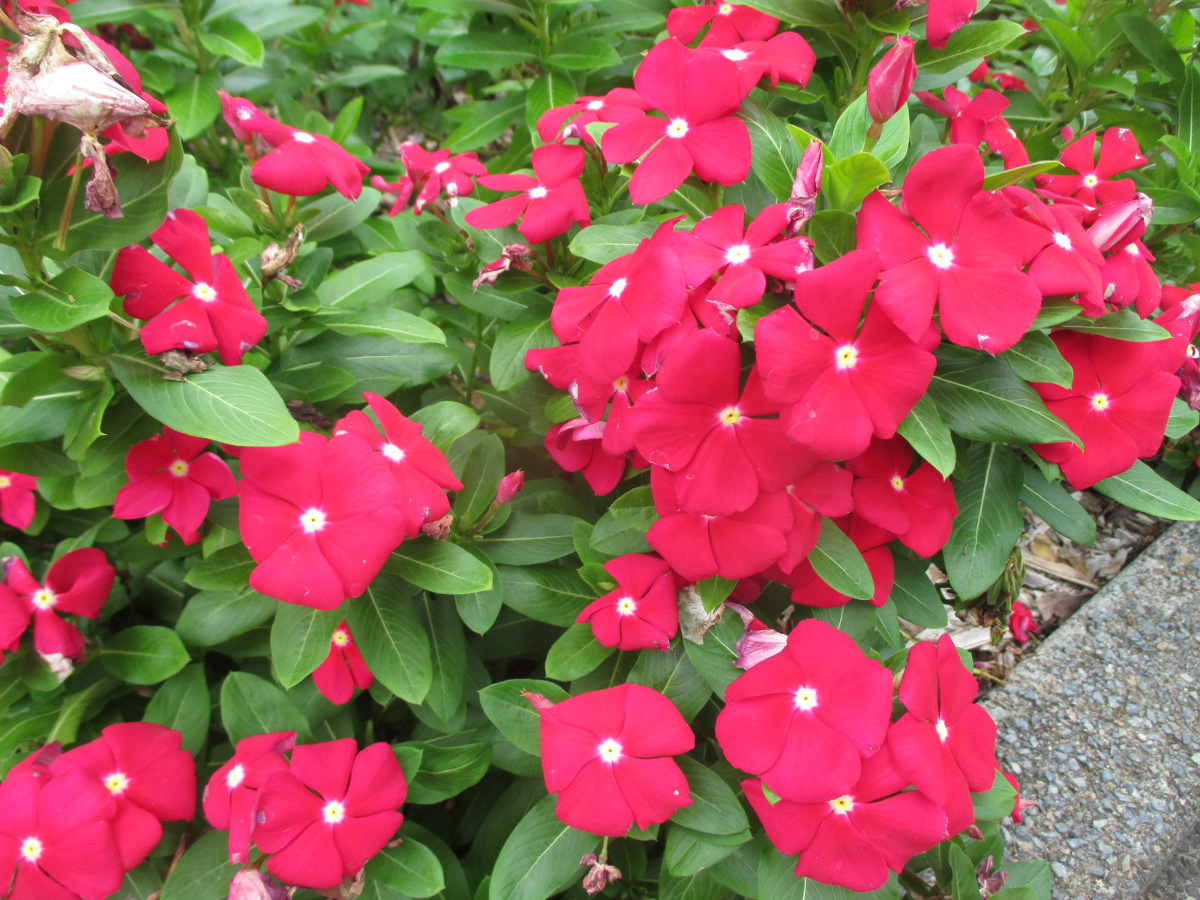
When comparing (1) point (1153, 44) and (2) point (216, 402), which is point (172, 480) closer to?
(2) point (216, 402)

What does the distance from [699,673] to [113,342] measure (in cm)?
115

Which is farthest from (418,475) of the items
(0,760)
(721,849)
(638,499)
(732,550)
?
(0,760)

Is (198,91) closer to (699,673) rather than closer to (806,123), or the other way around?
(806,123)

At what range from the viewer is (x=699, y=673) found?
1.38 metres

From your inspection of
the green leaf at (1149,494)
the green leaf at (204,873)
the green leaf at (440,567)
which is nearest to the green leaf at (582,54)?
the green leaf at (440,567)

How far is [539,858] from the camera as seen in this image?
1354 millimetres

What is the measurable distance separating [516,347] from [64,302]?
30.0 inches

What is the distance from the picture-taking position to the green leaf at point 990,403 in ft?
3.83

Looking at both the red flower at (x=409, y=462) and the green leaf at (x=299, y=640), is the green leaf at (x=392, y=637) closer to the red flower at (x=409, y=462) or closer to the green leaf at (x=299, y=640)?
the green leaf at (x=299, y=640)

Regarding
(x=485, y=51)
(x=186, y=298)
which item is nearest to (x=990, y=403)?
(x=186, y=298)

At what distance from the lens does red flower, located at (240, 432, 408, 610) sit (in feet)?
3.89

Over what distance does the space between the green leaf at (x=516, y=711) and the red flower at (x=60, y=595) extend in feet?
2.88

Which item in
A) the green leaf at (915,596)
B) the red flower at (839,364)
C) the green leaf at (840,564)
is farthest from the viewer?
the green leaf at (915,596)

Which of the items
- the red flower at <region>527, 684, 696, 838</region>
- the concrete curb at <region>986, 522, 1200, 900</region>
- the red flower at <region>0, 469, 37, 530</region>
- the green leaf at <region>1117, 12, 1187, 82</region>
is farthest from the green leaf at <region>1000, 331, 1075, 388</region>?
the red flower at <region>0, 469, 37, 530</region>
